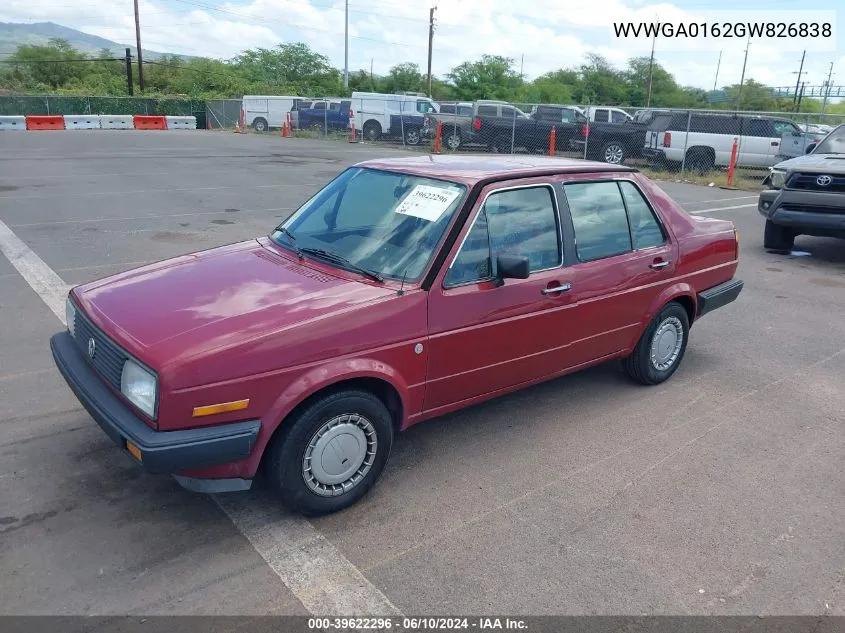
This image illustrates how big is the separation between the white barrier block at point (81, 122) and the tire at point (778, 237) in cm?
3309

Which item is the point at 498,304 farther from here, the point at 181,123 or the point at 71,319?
the point at 181,123

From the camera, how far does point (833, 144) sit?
36.1ft

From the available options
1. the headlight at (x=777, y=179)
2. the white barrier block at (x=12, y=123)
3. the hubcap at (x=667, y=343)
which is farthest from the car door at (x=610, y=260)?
the white barrier block at (x=12, y=123)

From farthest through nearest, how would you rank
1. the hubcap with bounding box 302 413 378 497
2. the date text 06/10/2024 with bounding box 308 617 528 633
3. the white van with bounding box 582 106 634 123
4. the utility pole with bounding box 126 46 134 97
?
1. the utility pole with bounding box 126 46 134 97
2. the white van with bounding box 582 106 634 123
3. the hubcap with bounding box 302 413 378 497
4. the date text 06/10/2024 with bounding box 308 617 528 633

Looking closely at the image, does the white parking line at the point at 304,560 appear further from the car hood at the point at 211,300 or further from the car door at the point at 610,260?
the car door at the point at 610,260

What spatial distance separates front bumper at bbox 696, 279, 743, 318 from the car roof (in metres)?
1.24

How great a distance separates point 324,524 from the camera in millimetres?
3439

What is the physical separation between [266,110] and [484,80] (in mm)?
24482

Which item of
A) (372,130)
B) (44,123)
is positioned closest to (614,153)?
(372,130)

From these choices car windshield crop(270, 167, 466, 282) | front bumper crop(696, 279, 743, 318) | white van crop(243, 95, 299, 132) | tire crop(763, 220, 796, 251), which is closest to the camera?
car windshield crop(270, 167, 466, 282)

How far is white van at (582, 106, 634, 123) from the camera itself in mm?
22844

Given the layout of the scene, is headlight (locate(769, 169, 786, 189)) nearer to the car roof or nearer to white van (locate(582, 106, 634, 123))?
the car roof

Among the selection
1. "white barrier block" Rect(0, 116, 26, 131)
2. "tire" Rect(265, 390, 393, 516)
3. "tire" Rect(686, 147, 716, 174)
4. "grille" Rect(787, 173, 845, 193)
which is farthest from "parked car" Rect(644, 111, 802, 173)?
"white barrier block" Rect(0, 116, 26, 131)

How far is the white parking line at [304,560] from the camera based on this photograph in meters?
2.89
